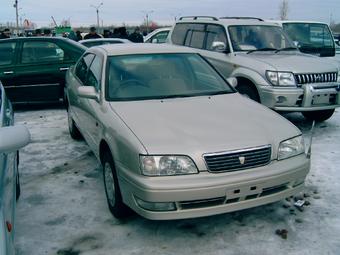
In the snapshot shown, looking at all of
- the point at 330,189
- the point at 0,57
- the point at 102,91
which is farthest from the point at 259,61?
the point at 0,57

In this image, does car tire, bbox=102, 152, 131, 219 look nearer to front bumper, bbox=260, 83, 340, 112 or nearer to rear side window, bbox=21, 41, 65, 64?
front bumper, bbox=260, 83, 340, 112

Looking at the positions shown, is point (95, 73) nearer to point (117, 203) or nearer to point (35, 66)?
point (117, 203)

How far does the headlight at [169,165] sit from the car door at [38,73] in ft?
18.6

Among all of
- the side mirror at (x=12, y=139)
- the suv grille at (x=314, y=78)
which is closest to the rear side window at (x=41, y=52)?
the suv grille at (x=314, y=78)

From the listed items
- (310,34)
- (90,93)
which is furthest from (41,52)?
(310,34)

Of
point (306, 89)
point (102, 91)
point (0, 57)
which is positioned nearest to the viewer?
point (102, 91)

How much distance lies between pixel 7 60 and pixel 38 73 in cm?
68

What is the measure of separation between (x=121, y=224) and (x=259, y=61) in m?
3.79

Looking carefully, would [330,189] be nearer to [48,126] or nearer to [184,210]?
[184,210]

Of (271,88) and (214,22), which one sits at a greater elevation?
(214,22)

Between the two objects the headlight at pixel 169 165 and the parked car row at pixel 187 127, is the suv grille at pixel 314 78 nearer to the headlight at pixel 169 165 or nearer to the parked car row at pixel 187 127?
the parked car row at pixel 187 127

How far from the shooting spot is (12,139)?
216 cm

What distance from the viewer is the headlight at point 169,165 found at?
307 cm

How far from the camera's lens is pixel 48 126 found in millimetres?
7176
